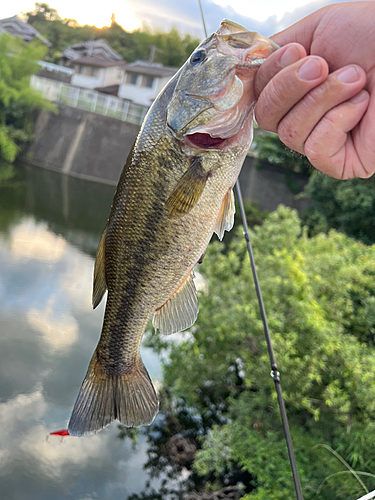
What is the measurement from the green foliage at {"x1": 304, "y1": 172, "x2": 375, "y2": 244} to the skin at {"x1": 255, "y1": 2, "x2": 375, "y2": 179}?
13.6 m

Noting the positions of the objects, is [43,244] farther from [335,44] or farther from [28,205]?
[335,44]

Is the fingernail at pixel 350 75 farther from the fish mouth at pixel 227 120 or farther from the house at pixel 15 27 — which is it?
the house at pixel 15 27

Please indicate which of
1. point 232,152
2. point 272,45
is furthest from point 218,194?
point 272,45

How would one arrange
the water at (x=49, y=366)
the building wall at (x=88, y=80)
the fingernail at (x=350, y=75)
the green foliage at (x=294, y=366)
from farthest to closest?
the building wall at (x=88, y=80)
the water at (x=49, y=366)
the green foliage at (x=294, y=366)
the fingernail at (x=350, y=75)

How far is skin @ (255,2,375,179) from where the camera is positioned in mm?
1074

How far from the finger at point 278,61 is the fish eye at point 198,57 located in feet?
0.77

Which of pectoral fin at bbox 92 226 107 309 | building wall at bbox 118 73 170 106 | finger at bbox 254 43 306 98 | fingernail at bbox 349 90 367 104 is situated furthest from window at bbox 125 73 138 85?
fingernail at bbox 349 90 367 104

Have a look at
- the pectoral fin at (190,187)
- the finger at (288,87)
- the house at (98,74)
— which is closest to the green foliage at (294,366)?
the pectoral fin at (190,187)

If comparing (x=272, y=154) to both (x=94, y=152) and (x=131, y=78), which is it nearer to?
(x=94, y=152)

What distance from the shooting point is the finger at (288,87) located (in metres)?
1.07

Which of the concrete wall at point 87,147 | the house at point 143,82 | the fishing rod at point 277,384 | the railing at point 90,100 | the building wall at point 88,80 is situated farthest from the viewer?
the building wall at point 88,80

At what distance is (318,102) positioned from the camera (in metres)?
1.12

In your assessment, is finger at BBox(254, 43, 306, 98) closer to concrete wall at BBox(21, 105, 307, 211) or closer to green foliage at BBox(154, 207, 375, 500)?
green foliage at BBox(154, 207, 375, 500)

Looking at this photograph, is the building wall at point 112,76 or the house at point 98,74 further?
A: the building wall at point 112,76
